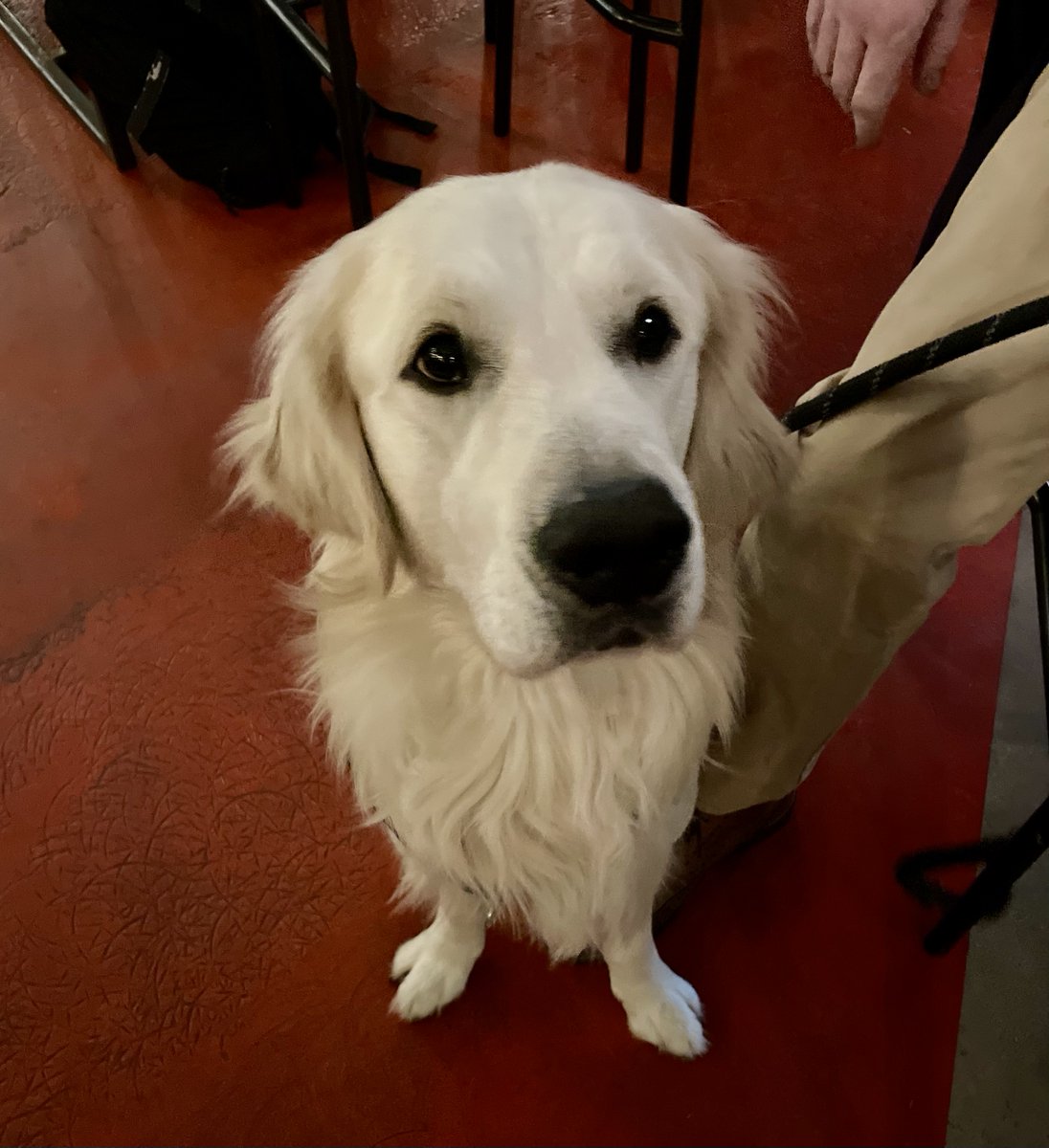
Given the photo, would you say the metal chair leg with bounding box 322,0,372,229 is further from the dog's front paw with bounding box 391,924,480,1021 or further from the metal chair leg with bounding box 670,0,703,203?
the dog's front paw with bounding box 391,924,480,1021

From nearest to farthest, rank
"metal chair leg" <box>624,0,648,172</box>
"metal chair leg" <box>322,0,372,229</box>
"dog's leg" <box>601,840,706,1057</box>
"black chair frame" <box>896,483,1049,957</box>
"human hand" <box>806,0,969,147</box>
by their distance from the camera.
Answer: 1. "human hand" <box>806,0,969,147</box>
2. "black chair frame" <box>896,483,1049,957</box>
3. "dog's leg" <box>601,840,706,1057</box>
4. "metal chair leg" <box>322,0,372,229</box>
5. "metal chair leg" <box>624,0,648,172</box>

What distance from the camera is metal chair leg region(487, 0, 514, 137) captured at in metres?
2.53

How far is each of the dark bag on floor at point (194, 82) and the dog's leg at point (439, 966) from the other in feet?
6.87

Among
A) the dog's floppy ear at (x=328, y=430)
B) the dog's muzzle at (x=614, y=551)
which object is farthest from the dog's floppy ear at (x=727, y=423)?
the dog's floppy ear at (x=328, y=430)

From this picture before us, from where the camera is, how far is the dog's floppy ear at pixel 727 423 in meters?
0.98

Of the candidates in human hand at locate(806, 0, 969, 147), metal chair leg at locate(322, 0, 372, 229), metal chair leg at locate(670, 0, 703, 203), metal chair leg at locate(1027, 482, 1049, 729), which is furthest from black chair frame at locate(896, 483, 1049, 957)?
metal chair leg at locate(322, 0, 372, 229)

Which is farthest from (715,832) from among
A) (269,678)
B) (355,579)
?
(269,678)

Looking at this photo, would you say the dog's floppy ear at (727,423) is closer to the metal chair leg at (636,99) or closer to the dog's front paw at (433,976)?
the dog's front paw at (433,976)

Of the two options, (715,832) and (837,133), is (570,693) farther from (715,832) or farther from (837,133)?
(837,133)

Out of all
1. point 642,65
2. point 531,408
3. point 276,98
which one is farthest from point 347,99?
point 531,408

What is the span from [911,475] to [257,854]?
3.93 ft

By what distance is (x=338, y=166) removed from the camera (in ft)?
8.98

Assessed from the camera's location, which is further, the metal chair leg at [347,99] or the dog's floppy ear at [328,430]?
the metal chair leg at [347,99]

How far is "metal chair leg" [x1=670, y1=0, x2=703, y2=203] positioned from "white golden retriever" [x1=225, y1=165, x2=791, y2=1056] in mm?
1132
